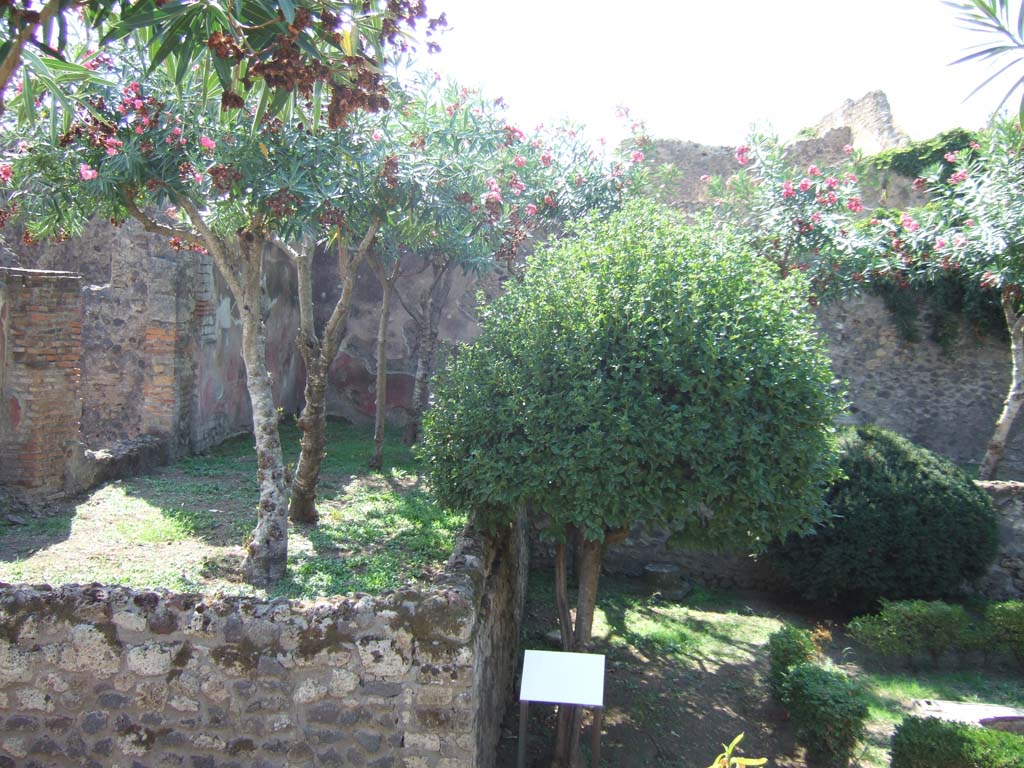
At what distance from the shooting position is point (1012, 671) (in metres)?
7.92

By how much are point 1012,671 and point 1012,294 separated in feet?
16.4

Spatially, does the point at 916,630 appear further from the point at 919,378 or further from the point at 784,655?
the point at 919,378

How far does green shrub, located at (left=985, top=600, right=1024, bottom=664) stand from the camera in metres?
7.92

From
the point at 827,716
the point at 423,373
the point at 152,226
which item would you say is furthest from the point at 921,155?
the point at 152,226

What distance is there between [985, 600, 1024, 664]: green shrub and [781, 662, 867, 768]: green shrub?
270 centimetres

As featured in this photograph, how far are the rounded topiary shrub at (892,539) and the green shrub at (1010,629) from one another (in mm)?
576

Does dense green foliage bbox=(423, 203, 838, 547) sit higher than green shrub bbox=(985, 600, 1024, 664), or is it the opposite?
dense green foliage bbox=(423, 203, 838, 547)

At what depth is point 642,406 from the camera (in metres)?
5.26

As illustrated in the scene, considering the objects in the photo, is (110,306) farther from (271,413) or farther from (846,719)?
(846,719)

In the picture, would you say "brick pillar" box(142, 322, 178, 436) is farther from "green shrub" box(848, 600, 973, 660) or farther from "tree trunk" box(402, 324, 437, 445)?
"green shrub" box(848, 600, 973, 660)

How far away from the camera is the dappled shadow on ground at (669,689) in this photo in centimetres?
587

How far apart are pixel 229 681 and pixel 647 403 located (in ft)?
8.91

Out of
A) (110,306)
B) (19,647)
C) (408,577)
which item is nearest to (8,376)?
(110,306)

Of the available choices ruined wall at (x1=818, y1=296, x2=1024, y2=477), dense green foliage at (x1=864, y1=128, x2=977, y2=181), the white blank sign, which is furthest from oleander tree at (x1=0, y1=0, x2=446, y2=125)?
dense green foliage at (x1=864, y1=128, x2=977, y2=181)
